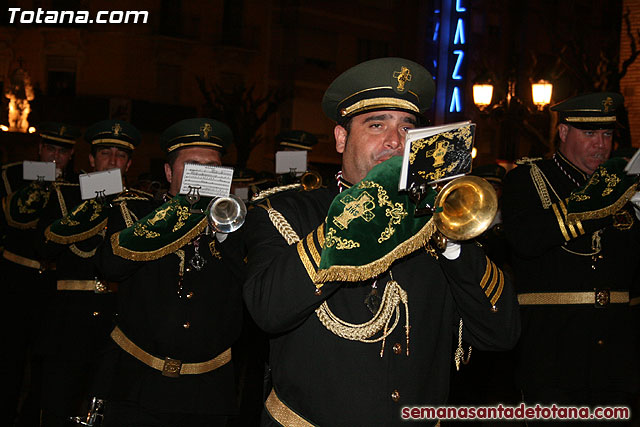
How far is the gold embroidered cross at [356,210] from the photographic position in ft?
8.27

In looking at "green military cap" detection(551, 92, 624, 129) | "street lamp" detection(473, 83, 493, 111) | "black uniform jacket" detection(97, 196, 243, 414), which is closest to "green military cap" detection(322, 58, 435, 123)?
"black uniform jacket" detection(97, 196, 243, 414)

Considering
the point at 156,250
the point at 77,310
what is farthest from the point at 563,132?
the point at 77,310

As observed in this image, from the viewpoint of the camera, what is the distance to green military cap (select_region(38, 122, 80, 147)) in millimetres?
7266

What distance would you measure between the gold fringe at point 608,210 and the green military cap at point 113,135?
3404 millimetres

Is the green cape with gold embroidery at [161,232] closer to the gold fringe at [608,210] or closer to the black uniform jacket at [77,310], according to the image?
the black uniform jacket at [77,310]

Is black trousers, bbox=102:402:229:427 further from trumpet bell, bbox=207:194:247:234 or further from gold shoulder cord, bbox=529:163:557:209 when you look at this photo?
gold shoulder cord, bbox=529:163:557:209

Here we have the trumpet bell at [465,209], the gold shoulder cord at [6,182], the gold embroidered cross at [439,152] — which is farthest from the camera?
the gold shoulder cord at [6,182]

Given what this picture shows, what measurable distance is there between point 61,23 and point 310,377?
3156 cm

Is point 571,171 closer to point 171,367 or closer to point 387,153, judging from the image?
point 387,153

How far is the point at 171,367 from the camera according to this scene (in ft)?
14.7

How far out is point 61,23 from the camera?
31547 millimetres

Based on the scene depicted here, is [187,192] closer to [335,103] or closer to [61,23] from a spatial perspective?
[335,103]

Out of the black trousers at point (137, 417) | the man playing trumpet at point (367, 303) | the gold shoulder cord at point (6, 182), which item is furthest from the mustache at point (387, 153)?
the gold shoulder cord at point (6, 182)

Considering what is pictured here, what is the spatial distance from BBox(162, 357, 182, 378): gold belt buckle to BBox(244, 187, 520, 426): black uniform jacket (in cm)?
159
